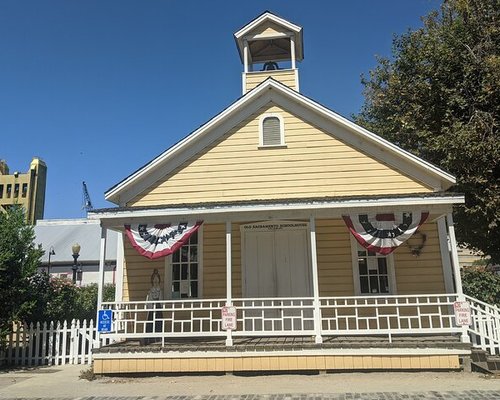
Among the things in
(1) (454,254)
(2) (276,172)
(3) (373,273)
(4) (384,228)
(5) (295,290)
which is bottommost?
(5) (295,290)

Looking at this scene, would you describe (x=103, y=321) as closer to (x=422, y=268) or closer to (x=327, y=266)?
(x=327, y=266)

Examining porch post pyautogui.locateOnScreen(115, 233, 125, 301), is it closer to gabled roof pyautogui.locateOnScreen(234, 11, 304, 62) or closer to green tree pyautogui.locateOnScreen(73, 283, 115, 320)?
green tree pyautogui.locateOnScreen(73, 283, 115, 320)

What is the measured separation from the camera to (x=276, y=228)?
12.5 meters

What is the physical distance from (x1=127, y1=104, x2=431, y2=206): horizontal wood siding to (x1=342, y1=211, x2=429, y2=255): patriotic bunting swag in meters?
1.67

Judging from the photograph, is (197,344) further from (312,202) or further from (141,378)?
(312,202)

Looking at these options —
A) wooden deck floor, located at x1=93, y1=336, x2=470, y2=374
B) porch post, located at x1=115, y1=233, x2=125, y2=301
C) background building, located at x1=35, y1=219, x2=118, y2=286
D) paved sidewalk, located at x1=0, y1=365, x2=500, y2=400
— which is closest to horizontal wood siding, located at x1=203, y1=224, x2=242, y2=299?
wooden deck floor, located at x1=93, y1=336, x2=470, y2=374

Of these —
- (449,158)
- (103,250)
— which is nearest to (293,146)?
(449,158)

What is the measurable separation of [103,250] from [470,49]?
465 inches

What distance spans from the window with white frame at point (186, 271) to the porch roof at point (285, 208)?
1929 mm

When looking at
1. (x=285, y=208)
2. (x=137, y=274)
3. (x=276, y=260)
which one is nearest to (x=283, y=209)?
(x=285, y=208)

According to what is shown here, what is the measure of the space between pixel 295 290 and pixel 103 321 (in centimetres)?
489

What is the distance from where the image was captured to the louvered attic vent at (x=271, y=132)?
41.5ft

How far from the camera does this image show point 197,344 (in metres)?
10.5

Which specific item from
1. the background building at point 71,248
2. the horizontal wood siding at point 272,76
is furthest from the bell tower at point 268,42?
the background building at point 71,248
